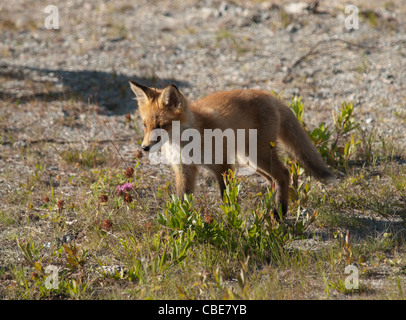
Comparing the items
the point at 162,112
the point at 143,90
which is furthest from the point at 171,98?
the point at 143,90

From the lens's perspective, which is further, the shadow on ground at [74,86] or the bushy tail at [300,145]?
the shadow on ground at [74,86]

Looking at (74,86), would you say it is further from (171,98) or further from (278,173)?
(278,173)

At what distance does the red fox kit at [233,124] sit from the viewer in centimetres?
427

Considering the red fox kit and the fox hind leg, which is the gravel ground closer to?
the red fox kit

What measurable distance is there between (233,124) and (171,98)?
2.21ft

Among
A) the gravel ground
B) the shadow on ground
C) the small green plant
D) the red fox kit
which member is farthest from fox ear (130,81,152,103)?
the shadow on ground

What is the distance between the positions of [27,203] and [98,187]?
776 mm

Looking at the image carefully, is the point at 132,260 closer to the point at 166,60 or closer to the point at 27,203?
the point at 27,203

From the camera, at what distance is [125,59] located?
872cm

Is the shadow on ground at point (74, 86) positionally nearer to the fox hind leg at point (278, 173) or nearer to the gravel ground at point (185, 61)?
the gravel ground at point (185, 61)

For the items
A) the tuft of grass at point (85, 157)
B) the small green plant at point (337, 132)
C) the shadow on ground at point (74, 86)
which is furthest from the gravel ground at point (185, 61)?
the small green plant at point (337, 132)

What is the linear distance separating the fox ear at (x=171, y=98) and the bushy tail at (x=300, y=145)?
1144mm

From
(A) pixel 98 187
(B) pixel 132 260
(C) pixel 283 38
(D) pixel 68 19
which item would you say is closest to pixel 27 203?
(A) pixel 98 187

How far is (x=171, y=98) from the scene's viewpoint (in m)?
4.23
